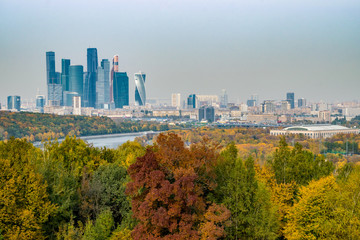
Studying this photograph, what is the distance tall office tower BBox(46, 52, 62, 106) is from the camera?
148 metres

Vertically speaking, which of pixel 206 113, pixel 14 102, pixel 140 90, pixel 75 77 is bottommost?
pixel 206 113

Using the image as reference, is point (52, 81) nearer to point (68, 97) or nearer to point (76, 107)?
point (68, 97)

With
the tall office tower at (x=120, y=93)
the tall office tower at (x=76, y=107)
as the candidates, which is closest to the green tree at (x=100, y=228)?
the tall office tower at (x=76, y=107)

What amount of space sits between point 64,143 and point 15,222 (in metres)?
5.46

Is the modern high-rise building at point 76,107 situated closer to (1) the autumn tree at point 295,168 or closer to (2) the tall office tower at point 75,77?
(2) the tall office tower at point 75,77

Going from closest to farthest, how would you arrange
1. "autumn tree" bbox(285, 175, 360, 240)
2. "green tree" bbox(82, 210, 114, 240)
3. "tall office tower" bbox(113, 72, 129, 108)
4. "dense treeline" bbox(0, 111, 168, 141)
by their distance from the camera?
"autumn tree" bbox(285, 175, 360, 240), "green tree" bbox(82, 210, 114, 240), "dense treeline" bbox(0, 111, 168, 141), "tall office tower" bbox(113, 72, 129, 108)

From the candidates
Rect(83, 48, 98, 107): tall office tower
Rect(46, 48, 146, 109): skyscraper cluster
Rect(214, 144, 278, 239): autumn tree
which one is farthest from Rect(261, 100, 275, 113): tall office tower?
Rect(214, 144, 278, 239): autumn tree

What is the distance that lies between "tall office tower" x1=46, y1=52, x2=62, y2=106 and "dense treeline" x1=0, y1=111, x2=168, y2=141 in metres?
94.9

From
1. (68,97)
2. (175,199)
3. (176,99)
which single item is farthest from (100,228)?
(176,99)

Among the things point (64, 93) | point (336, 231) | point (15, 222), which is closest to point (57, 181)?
point (15, 222)

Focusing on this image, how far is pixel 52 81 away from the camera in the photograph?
494ft

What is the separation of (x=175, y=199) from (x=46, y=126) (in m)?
39.0

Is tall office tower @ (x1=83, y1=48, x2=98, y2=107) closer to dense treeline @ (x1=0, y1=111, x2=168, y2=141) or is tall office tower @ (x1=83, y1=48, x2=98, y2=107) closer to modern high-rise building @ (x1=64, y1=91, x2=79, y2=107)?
modern high-rise building @ (x1=64, y1=91, x2=79, y2=107)

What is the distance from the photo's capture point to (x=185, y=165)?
9078 mm
